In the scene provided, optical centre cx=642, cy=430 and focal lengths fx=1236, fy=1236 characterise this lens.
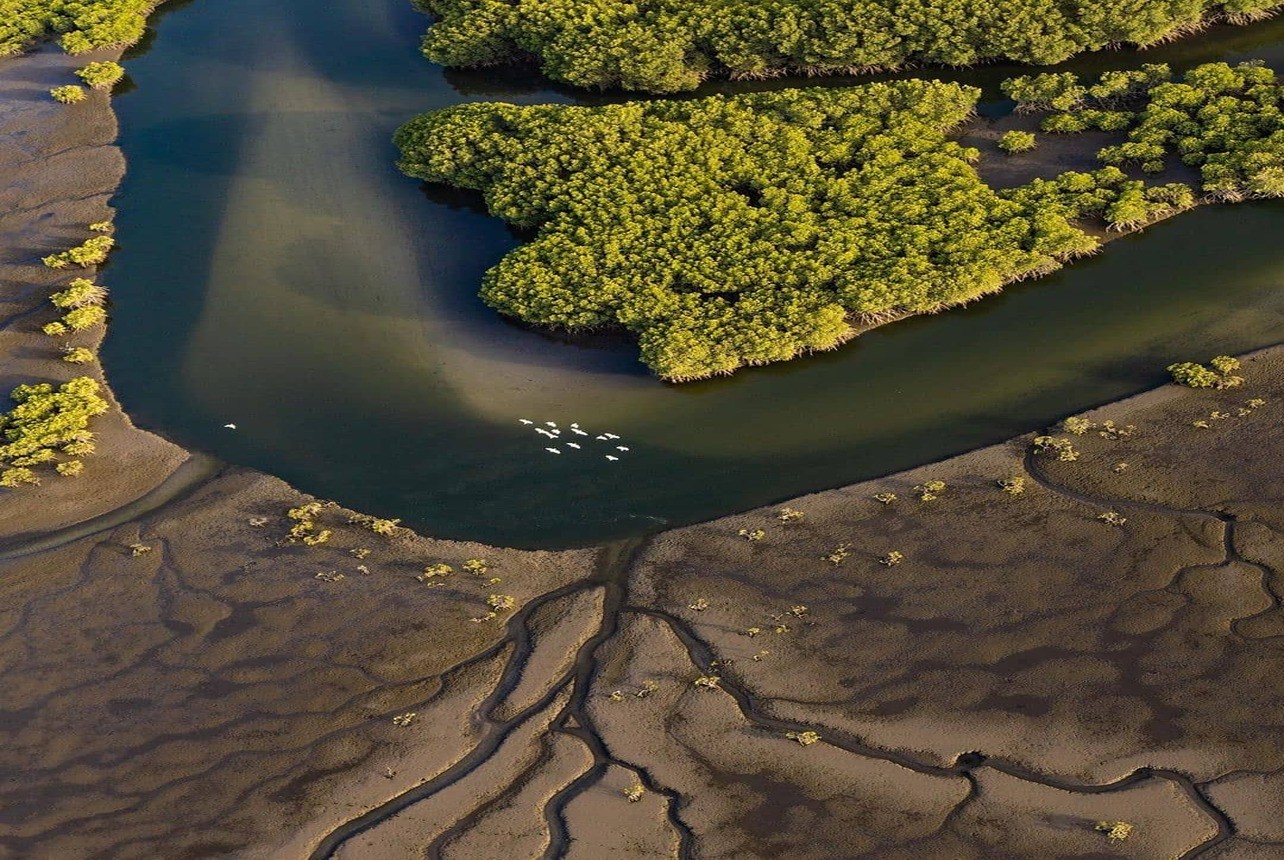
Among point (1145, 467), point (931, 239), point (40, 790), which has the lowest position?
point (40, 790)

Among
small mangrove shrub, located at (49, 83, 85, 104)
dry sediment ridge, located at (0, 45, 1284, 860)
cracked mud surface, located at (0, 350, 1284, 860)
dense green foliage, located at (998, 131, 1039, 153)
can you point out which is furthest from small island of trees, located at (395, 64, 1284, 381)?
small mangrove shrub, located at (49, 83, 85, 104)

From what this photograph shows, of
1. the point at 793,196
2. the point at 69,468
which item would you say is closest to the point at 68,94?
the point at 69,468

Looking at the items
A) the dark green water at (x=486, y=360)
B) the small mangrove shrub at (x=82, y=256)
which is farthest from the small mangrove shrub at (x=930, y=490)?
the small mangrove shrub at (x=82, y=256)

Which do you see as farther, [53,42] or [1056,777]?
[53,42]

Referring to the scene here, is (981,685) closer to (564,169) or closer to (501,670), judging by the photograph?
(501,670)

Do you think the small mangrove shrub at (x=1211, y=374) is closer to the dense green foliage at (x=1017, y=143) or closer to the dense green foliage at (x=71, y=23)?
the dense green foliage at (x=1017, y=143)

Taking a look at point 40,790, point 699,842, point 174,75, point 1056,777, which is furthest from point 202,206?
point 1056,777

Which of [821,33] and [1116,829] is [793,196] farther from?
[1116,829]
